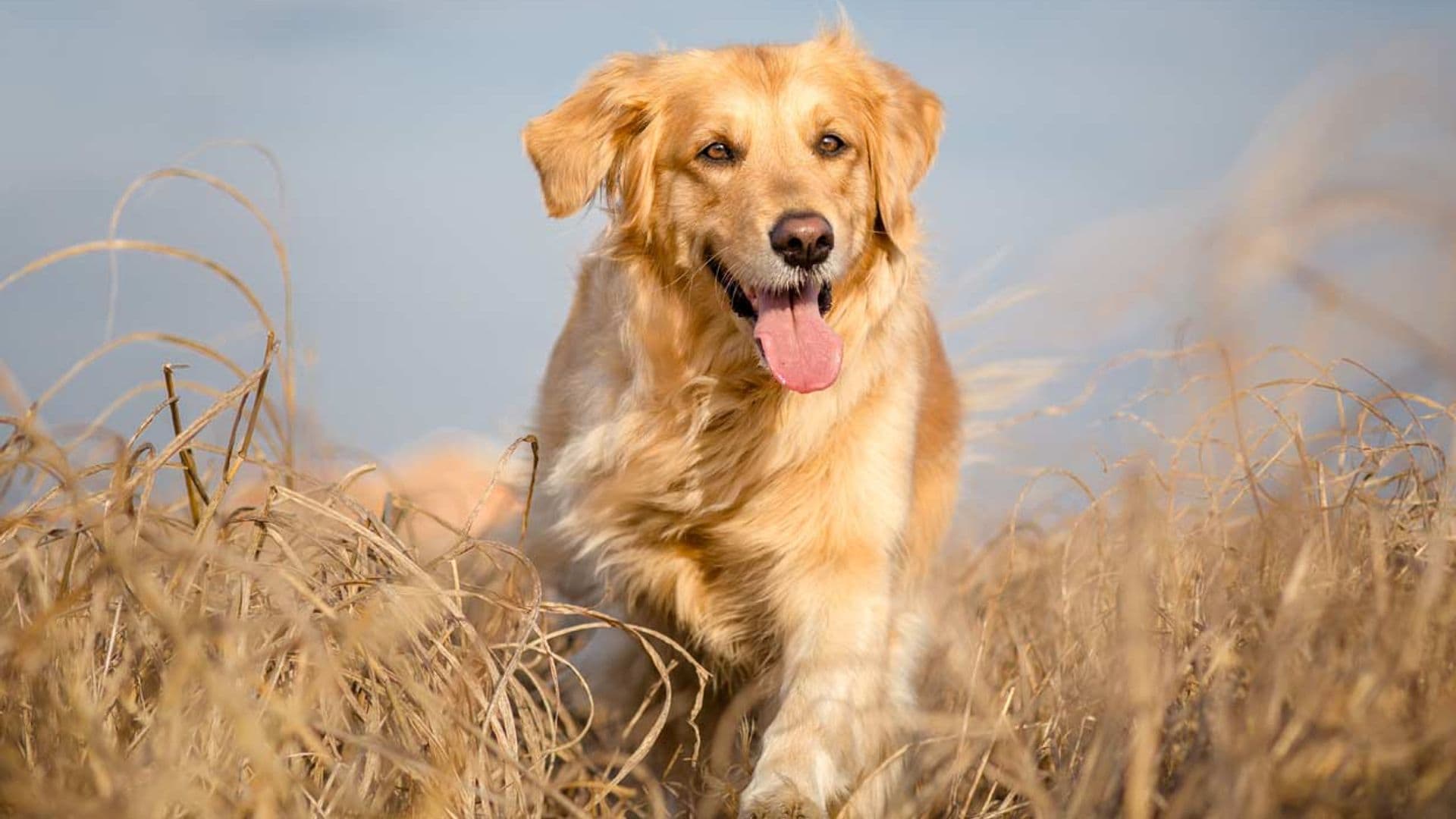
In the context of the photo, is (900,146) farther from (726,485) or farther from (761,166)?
(726,485)

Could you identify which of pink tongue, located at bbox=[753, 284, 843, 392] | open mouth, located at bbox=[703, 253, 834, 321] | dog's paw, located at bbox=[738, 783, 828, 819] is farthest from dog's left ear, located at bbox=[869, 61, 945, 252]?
dog's paw, located at bbox=[738, 783, 828, 819]

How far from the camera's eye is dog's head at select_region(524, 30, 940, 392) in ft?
11.8

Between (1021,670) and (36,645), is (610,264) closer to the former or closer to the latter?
(1021,670)

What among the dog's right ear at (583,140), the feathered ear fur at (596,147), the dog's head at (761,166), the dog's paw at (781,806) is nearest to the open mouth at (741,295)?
the dog's head at (761,166)

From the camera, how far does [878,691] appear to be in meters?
3.39

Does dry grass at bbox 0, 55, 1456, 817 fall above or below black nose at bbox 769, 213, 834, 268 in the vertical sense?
below

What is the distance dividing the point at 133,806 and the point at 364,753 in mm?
786

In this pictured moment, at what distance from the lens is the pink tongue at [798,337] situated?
360 cm

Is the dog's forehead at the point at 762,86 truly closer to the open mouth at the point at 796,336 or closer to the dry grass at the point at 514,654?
the open mouth at the point at 796,336

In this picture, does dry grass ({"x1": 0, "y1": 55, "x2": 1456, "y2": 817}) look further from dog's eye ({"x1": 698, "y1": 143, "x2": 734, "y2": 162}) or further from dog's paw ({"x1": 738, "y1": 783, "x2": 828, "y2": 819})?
dog's eye ({"x1": 698, "y1": 143, "x2": 734, "y2": 162})

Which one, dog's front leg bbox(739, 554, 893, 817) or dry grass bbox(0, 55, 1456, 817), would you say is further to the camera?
dog's front leg bbox(739, 554, 893, 817)

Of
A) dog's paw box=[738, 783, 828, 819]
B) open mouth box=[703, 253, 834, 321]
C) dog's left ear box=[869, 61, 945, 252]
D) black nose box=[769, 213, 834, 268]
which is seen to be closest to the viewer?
dog's paw box=[738, 783, 828, 819]

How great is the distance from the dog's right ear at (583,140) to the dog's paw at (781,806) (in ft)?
6.12

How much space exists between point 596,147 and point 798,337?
93 centimetres
